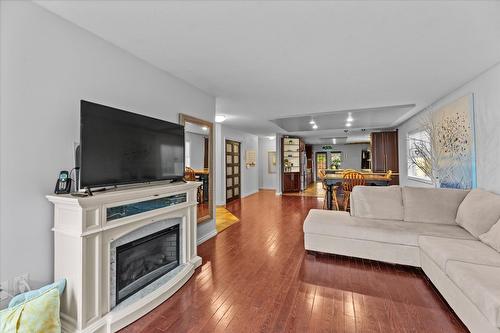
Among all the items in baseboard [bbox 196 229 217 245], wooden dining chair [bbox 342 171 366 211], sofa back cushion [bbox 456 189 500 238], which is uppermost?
wooden dining chair [bbox 342 171 366 211]

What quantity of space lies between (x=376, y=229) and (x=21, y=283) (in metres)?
3.42

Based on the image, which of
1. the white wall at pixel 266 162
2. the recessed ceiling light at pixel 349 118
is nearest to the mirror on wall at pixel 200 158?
the recessed ceiling light at pixel 349 118

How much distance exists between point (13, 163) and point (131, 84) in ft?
4.17

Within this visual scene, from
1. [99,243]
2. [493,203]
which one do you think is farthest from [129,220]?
[493,203]

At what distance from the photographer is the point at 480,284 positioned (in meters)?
1.49

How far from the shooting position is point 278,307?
1.92 metres

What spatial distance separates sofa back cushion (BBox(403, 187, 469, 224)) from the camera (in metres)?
2.81

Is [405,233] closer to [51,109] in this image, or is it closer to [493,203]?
[493,203]

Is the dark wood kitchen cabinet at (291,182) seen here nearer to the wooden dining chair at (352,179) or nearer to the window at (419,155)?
the wooden dining chair at (352,179)

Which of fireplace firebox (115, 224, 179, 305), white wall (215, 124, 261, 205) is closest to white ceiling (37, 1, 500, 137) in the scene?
fireplace firebox (115, 224, 179, 305)

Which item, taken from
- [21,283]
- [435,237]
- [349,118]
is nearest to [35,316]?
[21,283]

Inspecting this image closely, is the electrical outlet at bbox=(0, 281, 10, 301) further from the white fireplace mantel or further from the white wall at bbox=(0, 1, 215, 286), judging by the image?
the white fireplace mantel

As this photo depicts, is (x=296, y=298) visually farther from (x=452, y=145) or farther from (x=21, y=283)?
(x=452, y=145)

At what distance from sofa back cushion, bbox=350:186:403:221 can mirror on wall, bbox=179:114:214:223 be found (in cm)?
232
